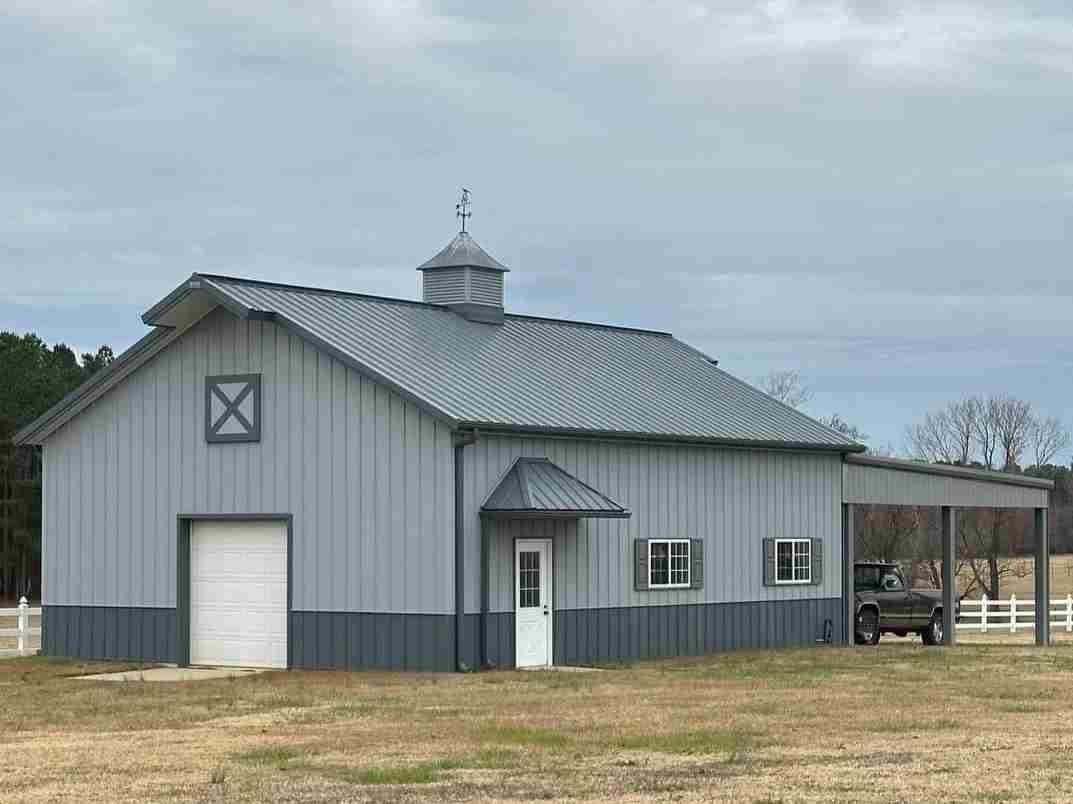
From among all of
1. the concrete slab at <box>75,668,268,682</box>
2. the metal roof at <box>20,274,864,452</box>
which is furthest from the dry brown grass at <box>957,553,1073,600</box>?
the concrete slab at <box>75,668,268,682</box>

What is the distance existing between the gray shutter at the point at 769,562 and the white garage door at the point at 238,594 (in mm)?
8957

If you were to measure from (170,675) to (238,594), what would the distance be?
2.01 meters

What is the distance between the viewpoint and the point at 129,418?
3050 centimetres

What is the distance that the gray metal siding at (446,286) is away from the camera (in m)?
33.8

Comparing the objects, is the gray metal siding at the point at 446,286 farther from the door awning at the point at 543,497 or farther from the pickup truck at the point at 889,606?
the pickup truck at the point at 889,606

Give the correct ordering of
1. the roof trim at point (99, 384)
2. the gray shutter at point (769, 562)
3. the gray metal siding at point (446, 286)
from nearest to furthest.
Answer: the roof trim at point (99, 384) → the gray shutter at point (769, 562) → the gray metal siding at point (446, 286)

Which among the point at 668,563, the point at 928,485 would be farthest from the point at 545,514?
the point at 928,485

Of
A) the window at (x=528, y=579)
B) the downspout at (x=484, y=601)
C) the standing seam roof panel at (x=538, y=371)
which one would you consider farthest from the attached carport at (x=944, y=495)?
the downspout at (x=484, y=601)

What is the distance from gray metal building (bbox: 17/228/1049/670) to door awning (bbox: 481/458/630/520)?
53mm

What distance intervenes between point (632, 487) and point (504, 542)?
3219 mm

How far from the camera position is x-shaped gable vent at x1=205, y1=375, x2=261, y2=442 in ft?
94.5

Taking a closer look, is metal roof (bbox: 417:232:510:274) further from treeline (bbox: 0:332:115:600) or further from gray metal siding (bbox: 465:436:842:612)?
treeline (bbox: 0:332:115:600)

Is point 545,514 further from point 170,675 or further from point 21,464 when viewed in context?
point 21,464

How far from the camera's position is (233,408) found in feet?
95.3
